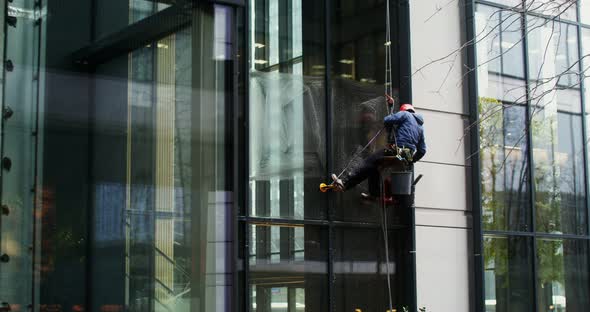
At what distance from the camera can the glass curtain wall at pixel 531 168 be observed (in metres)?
14.0

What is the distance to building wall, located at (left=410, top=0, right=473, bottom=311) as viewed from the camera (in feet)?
43.0

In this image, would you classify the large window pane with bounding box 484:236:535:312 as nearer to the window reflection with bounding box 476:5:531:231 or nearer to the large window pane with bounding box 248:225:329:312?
the window reflection with bounding box 476:5:531:231

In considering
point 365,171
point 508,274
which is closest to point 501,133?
point 508,274

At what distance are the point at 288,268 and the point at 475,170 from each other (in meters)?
3.62

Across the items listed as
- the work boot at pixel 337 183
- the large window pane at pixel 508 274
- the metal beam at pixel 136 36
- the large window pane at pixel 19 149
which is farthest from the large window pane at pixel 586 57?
the large window pane at pixel 19 149

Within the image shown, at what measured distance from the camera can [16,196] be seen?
868 centimetres

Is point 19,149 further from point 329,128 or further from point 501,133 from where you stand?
point 501,133

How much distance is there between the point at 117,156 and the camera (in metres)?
9.43

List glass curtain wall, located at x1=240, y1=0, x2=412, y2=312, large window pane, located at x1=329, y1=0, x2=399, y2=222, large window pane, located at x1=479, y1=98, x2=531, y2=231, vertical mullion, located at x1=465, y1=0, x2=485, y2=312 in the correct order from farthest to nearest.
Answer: large window pane, located at x1=479, y1=98, x2=531, y2=231
vertical mullion, located at x1=465, y1=0, x2=485, y2=312
large window pane, located at x1=329, y1=0, x2=399, y2=222
glass curtain wall, located at x1=240, y1=0, x2=412, y2=312

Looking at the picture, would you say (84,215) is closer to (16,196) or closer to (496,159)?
(16,196)

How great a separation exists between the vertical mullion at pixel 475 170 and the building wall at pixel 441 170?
0.09 m

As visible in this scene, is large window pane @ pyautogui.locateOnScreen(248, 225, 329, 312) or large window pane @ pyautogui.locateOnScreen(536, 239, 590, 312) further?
large window pane @ pyautogui.locateOnScreen(536, 239, 590, 312)

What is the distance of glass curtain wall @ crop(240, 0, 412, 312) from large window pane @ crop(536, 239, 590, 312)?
280cm

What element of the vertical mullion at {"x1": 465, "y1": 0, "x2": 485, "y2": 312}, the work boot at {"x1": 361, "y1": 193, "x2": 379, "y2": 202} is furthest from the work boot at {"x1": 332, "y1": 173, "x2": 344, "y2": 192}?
the vertical mullion at {"x1": 465, "y1": 0, "x2": 485, "y2": 312}
